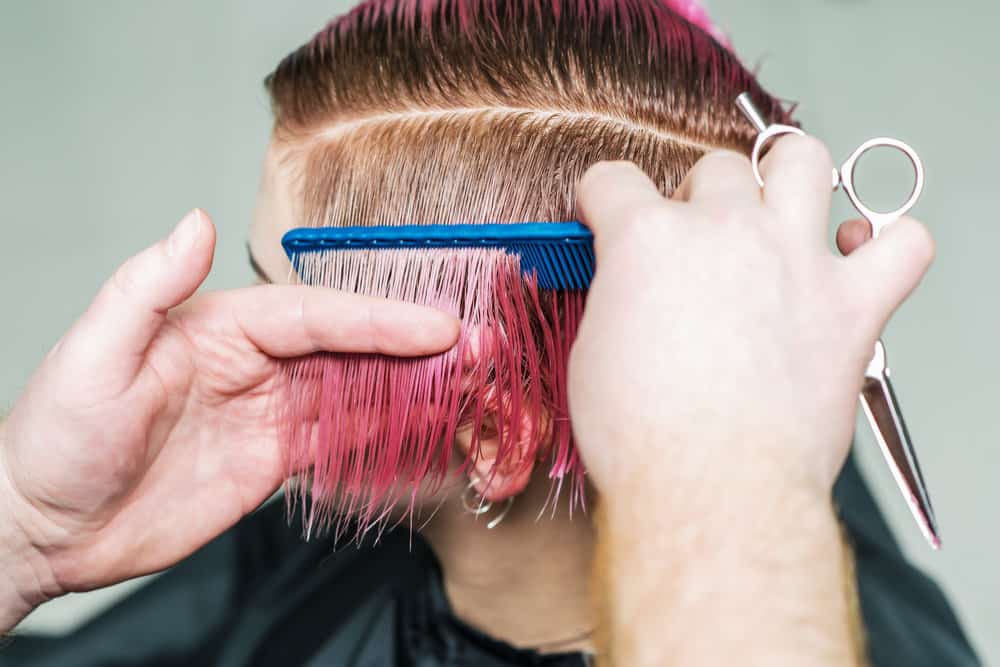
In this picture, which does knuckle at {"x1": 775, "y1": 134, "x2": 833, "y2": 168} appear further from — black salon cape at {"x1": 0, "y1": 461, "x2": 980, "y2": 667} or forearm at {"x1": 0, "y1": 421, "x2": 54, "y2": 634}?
black salon cape at {"x1": 0, "y1": 461, "x2": 980, "y2": 667}

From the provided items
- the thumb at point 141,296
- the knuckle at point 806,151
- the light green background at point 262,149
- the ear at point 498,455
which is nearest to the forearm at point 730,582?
the knuckle at point 806,151

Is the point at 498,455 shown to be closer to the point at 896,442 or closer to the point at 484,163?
the point at 484,163

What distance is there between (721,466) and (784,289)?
165 millimetres

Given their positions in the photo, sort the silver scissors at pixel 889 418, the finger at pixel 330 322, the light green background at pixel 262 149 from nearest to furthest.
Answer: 1. the silver scissors at pixel 889 418
2. the finger at pixel 330 322
3. the light green background at pixel 262 149

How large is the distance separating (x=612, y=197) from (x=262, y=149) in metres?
1.73

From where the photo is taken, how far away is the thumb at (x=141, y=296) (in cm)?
96

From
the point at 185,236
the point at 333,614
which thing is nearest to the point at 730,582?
the point at 185,236

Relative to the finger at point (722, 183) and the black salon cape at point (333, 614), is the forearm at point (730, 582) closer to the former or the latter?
the finger at point (722, 183)

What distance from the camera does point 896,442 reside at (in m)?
0.92

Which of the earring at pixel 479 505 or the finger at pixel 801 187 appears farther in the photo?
the earring at pixel 479 505

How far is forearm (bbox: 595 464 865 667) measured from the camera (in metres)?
0.68

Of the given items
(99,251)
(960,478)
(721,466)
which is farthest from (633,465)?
(99,251)

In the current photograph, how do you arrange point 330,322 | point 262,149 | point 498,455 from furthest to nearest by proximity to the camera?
1. point 262,149
2. point 498,455
3. point 330,322

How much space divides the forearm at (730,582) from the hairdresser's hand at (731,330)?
26 mm
